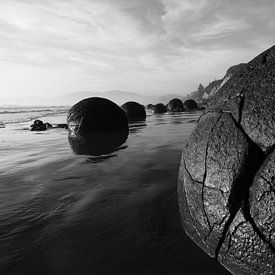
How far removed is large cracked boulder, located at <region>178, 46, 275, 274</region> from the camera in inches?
88.0

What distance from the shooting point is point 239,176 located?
2.36 m

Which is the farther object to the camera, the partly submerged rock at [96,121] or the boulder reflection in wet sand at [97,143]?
the partly submerged rock at [96,121]

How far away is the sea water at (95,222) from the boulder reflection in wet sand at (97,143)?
1.79 m

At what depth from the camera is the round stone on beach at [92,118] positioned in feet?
38.1

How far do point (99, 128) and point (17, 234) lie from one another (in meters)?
8.71

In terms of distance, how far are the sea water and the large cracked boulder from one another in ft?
0.75

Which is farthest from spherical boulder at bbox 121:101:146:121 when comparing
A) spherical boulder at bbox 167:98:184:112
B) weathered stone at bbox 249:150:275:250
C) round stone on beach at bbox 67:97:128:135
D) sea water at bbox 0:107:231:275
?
weathered stone at bbox 249:150:275:250

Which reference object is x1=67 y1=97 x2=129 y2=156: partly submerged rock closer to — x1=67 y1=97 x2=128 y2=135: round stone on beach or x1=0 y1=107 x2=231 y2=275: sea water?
x1=67 y1=97 x2=128 y2=135: round stone on beach

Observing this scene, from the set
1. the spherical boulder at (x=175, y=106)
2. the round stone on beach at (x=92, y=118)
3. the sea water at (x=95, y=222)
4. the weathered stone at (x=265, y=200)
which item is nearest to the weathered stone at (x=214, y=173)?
the weathered stone at (x=265, y=200)

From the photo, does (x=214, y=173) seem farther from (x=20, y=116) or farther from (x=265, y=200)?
(x=20, y=116)

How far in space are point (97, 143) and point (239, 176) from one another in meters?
7.31

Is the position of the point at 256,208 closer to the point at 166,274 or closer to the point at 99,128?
the point at 166,274

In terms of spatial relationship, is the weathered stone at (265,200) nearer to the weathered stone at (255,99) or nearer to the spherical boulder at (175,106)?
the weathered stone at (255,99)

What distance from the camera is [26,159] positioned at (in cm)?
723
